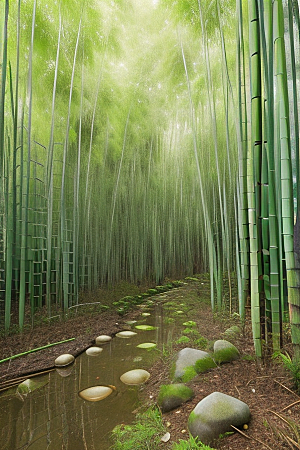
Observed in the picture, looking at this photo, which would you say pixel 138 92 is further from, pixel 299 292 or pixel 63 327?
pixel 299 292

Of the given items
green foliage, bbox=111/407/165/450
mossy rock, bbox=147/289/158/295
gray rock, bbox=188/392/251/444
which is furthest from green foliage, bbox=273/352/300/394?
mossy rock, bbox=147/289/158/295

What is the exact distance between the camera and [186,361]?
1364 millimetres

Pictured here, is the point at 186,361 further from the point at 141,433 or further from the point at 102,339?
the point at 102,339

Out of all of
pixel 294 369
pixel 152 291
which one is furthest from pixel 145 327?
pixel 152 291

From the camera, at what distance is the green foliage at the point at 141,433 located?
92 centimetres

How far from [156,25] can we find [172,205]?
9.54ft

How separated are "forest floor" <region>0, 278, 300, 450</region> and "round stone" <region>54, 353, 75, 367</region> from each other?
0.14 ft

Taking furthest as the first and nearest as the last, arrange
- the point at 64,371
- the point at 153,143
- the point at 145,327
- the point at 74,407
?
the point at 153,143 < the point at 145,327 < the point at 64,371 < the point at 74,407

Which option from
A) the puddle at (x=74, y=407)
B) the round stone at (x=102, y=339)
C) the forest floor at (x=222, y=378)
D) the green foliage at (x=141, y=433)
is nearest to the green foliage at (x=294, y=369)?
the forest floor at (x=222, y=378)

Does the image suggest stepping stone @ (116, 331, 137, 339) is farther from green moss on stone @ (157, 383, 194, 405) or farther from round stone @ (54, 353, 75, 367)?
green moss on stone @ (157, 383, 194, 405)

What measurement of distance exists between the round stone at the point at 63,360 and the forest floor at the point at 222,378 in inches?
1.6

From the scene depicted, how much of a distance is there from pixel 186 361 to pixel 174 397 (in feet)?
0.86

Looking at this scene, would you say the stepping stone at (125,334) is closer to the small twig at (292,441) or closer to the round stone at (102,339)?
the round stone at (102,339)

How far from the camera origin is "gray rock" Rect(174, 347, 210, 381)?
→ 1311 mm
